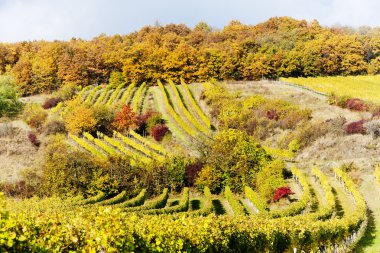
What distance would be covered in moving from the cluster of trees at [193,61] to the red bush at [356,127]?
1657 inches

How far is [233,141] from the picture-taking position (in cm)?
5175

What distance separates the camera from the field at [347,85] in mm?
83500

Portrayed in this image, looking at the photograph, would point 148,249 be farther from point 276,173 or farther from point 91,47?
point 91,47

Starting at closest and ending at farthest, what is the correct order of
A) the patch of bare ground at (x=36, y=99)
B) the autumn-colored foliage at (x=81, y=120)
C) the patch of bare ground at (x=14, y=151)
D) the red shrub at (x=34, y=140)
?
the patch of bare ground at (x=14, y=151)
the red shrub at (x=34, y=140)
the autumn-colored foliage at (x=81, y=120)
the patch of bare ground at (x=36, y=99)

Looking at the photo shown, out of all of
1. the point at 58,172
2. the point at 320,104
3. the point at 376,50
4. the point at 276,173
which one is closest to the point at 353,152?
the point at 276,173

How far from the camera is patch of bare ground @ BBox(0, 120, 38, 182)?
54.0 metres

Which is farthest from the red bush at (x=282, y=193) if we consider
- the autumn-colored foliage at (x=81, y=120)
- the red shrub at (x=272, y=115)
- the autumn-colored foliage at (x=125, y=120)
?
the autumn-colored foliage at (x=81, y=120)

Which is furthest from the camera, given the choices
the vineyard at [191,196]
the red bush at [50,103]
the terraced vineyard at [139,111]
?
the red bush at [50,103]

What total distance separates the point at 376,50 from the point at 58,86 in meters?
77.4

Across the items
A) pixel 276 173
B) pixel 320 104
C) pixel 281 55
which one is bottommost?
pixel 276 173

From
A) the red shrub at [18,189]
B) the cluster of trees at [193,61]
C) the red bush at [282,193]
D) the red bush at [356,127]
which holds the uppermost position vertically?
the cluster of trees at [193,61]

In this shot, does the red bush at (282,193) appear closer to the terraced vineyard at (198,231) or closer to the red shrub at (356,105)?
the terraced vineyard at (198,231)

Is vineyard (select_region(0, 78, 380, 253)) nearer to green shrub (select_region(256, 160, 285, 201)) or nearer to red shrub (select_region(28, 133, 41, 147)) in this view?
green shrub (select_region(256, 160, 285, 201))

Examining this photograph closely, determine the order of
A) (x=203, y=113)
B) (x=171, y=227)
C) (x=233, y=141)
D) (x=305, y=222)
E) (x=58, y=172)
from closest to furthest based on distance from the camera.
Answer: (x=171, y=227)
(x=305, y=222)
(x=58, y=172)
(x=233, y=141)
(x=203, y=113)
